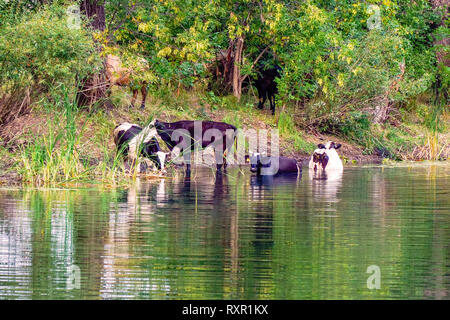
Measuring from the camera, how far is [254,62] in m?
29.1

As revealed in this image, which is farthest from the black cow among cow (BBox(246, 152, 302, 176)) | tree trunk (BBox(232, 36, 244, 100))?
cow (BBox(246, 152, 302, 176))

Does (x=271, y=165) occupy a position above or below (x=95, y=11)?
below

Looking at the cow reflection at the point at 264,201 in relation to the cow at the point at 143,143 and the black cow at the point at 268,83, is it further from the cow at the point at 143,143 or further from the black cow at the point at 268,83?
the black cow at the point at 268,83

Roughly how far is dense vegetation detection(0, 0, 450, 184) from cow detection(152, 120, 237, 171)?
1.13 metres

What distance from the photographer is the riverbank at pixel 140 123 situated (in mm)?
18094

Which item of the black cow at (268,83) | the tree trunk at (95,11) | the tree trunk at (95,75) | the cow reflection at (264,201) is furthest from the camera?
the black cow at (268,83)

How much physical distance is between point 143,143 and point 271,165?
11.8 ft

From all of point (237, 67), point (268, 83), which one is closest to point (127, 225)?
point (237, 67)

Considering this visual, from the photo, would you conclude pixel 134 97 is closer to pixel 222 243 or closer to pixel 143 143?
pixel 143 143

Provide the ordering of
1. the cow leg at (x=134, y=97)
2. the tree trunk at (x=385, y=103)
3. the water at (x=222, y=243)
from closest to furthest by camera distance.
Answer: the water at (x=222, y=243) → the cow leg at (x=134, y=97) → the tree trunk at (x=385, y=103)

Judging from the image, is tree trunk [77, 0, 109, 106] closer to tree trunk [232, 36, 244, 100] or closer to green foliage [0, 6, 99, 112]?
green foliage [0, 6, 99, 112]

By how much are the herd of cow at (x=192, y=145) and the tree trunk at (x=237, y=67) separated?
18.0 ft

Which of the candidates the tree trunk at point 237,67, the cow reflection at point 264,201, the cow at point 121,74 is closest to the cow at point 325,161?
the cow reflection at point 264,201

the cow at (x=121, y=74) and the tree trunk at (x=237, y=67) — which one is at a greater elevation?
the tree trunk at (x=237, y=67)
